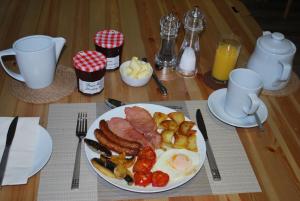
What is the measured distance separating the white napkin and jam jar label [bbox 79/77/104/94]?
177mm

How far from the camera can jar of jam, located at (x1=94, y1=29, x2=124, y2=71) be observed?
111 cm

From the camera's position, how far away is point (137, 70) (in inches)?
43.1

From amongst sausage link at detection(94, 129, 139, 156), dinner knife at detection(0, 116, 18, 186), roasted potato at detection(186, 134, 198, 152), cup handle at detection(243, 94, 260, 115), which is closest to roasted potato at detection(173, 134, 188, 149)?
roasted potato at detection(186, 134, 198, 152)

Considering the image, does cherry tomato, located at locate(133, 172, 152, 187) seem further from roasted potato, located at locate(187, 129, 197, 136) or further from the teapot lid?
the teapot lid

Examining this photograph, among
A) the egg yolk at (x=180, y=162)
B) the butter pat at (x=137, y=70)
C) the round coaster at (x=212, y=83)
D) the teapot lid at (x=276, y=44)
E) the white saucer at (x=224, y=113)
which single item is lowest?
the round coaster at (x=212, y=83)

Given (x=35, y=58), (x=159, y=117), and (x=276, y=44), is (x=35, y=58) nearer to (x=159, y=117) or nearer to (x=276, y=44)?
(x=159, y=117)

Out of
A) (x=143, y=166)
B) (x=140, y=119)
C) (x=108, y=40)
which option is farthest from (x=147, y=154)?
(x=108, y=40)

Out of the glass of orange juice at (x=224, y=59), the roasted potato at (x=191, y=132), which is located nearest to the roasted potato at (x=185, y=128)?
the roasted potato at (x=191, y=132)

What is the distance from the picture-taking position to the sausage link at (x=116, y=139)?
0.86 m

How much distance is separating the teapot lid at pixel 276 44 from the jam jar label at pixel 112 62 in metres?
0.49

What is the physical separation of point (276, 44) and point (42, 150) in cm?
80

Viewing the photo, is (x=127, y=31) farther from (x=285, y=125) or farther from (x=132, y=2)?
(x=285, y=125)

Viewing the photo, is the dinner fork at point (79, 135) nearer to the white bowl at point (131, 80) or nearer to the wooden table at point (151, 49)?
the wooden table at point (151, 49)

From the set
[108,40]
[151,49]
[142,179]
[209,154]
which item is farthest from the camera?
[151,49]
